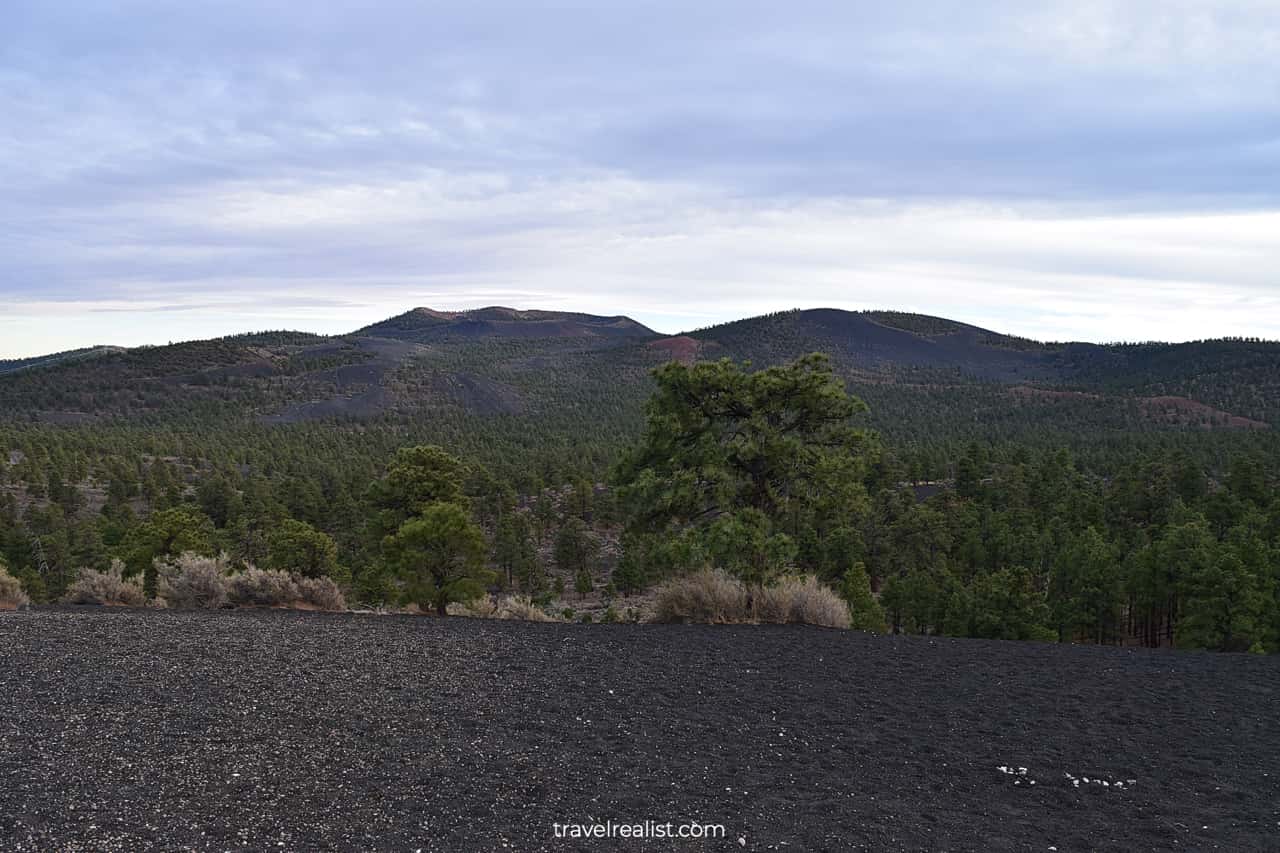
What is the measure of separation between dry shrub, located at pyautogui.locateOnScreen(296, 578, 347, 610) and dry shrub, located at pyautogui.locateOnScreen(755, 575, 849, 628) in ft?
23.2

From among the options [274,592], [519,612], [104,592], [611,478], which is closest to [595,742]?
[519,612]

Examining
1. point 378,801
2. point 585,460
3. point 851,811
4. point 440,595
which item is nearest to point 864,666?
point 851,811

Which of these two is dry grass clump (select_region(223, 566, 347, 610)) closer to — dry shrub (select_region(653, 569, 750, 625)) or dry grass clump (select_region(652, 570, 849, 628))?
dry shrub (select_region(653, 569, 750, 625))

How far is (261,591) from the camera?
12516 mm

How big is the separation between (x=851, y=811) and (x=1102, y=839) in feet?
5.13

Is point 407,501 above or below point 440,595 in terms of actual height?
above

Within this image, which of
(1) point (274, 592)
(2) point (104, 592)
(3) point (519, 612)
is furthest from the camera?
(2) point (104, 592)

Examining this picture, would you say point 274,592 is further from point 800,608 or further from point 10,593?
point 800,608

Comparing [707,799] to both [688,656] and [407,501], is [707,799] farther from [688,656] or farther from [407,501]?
[407,501]

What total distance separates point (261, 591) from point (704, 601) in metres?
7.18

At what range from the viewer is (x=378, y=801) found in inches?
192

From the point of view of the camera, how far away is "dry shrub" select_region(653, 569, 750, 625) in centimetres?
1209

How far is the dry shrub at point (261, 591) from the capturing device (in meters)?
12.4

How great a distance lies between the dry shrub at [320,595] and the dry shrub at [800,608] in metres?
7.08
